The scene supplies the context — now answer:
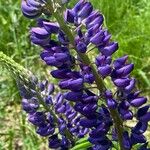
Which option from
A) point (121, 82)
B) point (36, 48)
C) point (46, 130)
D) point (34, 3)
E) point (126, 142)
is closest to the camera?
point (34, 3)

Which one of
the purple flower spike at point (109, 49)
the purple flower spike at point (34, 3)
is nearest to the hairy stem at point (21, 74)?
the purple flower spike at point (34, 3)

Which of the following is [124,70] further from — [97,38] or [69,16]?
[69,16]

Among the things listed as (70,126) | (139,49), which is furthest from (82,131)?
(139,49)

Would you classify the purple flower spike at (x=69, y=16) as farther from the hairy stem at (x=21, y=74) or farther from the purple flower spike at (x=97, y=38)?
the hairy stem at (x=21, y=74)

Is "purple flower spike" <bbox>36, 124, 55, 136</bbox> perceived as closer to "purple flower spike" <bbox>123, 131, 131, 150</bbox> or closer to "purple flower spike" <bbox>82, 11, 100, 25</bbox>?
"purple flower spike" <bbox>123, 131, 131, 150</bbox>

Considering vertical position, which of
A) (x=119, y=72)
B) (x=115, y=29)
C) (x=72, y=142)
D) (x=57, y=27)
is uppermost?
(x=115, y=29)

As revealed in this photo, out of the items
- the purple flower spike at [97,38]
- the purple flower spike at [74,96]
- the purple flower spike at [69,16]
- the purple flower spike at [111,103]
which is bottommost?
the purple flower spike at [111,103]

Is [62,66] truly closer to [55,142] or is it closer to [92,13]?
[92,13]

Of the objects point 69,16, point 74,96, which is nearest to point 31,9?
point 69,16
